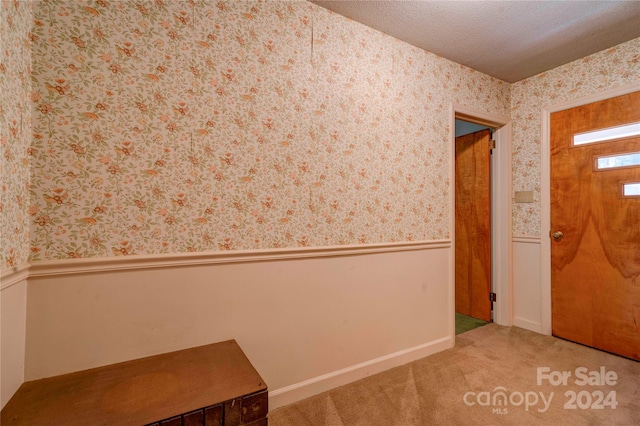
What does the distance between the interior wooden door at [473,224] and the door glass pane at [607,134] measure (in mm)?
727

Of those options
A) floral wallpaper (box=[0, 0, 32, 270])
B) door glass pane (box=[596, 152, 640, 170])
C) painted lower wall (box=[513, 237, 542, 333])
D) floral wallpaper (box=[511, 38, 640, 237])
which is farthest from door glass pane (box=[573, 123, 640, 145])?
floral wallpaper (box=[0, 0, 32, 270])

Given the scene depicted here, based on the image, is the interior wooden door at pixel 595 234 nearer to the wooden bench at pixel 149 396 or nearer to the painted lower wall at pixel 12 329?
the wooden bench at pixel 149 396

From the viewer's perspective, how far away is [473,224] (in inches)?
126

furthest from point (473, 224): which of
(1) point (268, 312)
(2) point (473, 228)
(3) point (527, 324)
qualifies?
(1) point (268, 312)

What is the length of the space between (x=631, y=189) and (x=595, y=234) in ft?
1.39

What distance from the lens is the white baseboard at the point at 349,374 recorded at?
172 cm

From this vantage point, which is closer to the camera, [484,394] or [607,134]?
[484,394]

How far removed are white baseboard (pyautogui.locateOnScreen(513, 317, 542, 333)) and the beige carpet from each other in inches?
15.1

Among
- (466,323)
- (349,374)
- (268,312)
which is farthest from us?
(466,323)

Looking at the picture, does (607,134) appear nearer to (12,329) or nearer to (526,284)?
(526,284)

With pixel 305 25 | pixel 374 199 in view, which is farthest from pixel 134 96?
pixel 374 199

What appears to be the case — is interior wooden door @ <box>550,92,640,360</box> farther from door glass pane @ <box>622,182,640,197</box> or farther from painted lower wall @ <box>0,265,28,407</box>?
painted lower wall @ <box>0,265,28,407</box>

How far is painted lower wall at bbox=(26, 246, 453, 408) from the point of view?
124cm

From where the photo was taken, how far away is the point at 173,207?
1438 mm
